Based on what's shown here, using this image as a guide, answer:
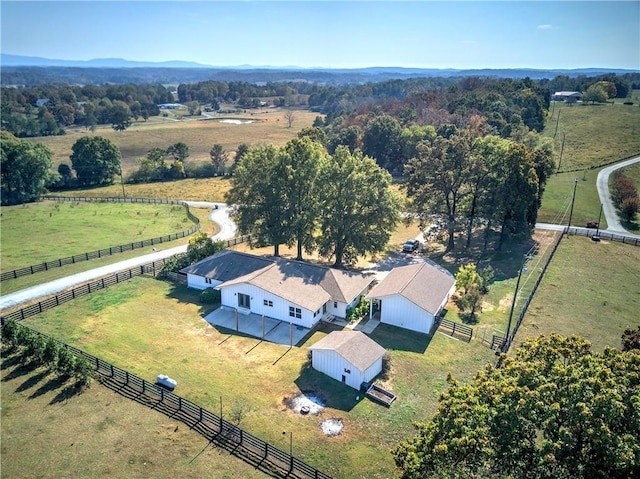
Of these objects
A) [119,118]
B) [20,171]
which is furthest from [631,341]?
[119,118]

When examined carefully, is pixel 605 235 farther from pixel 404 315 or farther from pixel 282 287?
pixel 282 287

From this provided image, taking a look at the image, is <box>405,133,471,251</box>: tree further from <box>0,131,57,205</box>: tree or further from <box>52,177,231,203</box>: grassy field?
<box>0,131,57,205</box>: tree

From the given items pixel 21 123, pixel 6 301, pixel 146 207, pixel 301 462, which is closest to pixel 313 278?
pixel 301 462

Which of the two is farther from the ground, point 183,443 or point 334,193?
point 334,193

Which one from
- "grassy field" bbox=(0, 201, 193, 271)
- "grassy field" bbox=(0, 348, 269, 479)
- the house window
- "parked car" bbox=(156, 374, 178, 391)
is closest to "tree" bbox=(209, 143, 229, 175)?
"grassy field" bbox=(0, 201, 193, 271)

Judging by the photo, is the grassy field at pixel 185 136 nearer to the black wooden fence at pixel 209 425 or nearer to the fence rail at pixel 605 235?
the fence rail at pixel 605 235

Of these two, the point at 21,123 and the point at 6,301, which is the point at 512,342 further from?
the point at 21,123
